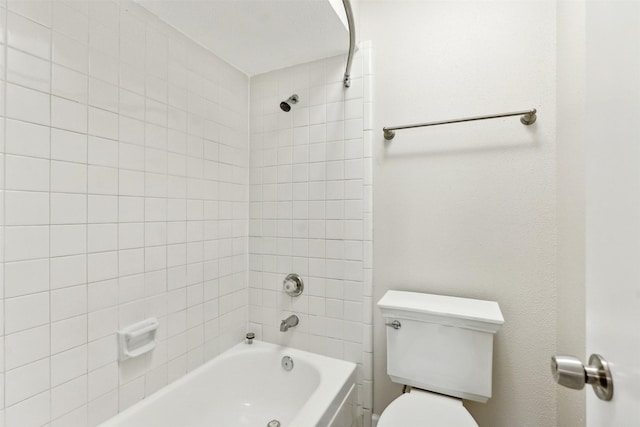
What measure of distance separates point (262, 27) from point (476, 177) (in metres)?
1.23

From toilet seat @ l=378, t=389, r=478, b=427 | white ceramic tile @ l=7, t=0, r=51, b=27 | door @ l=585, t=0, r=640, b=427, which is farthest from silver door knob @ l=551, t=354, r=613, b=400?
white ceramic tile @ l=7, t=0, r=51, b=27

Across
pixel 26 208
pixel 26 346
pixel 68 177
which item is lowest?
pixel 26 346

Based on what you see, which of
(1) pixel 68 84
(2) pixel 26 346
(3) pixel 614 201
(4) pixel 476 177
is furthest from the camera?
(4) pixel 476 177

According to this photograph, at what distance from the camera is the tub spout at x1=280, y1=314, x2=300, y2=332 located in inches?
65.5

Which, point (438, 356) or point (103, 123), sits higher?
point (103, 123)

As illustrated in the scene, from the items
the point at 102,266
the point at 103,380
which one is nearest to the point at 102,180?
the point at 102,266

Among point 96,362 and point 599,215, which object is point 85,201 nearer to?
point 96,362

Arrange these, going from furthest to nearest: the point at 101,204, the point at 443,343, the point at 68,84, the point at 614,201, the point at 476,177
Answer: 1. the point at 476,177
2. the point at 443,343
3. the point at 101,204
4. the point at 68,84
5. the point at 614,201

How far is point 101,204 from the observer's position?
1.16m

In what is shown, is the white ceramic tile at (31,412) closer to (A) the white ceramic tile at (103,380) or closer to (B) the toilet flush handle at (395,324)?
(A) the white ceramic tile at (103,380)

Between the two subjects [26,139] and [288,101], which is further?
[288,101]

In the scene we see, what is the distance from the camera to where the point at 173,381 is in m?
1.44

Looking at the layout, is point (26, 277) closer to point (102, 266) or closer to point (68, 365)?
point (102, 266)

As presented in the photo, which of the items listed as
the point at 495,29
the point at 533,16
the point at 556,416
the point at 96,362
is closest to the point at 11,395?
the point at 96,362
